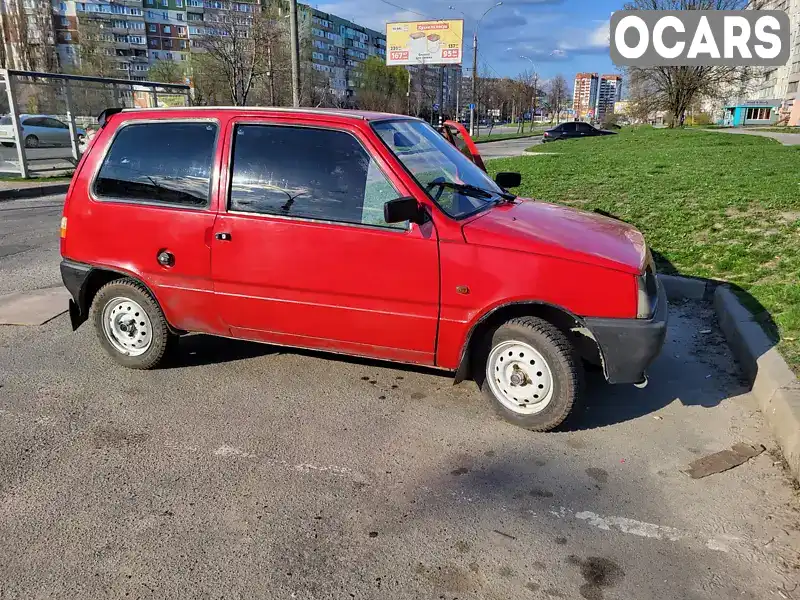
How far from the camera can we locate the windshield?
3.82 metres

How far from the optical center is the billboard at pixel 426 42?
55094 millimetres

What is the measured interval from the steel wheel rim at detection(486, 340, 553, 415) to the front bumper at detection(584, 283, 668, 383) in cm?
34

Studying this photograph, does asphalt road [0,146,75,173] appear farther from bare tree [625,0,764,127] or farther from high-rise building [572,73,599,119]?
high-rise building [572,73,599,119]

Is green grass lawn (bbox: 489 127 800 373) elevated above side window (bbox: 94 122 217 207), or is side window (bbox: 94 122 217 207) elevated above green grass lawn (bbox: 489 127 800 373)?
side window (bbox: 94 122 217 207)

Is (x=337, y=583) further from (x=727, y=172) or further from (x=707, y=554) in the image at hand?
(x=727, y=172)

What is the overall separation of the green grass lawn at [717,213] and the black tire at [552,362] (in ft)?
5.25

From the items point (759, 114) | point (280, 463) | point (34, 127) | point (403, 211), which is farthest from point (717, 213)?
point (759, 114)

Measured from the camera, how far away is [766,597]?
7.75ft

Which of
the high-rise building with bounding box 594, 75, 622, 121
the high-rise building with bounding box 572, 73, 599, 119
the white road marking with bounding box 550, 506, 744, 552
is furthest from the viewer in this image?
the high-rise building with bounding box 594, 75, 622, 121

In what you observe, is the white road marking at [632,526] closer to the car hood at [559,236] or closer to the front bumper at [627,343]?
the front bumper at [627,343]

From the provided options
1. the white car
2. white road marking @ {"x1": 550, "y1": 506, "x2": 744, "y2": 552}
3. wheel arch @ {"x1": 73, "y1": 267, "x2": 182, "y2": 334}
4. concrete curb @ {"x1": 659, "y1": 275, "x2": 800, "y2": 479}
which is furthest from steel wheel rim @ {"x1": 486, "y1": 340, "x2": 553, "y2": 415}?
the white car

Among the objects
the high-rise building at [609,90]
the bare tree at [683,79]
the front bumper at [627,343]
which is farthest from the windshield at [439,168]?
the high-rise building at [609,90]

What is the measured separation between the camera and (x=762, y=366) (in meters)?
4.10

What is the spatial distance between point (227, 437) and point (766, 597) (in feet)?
9.10
